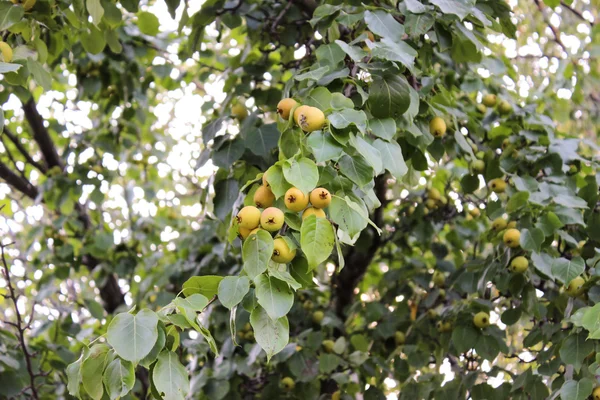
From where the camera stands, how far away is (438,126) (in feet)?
6.35

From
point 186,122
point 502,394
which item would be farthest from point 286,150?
point 186,122

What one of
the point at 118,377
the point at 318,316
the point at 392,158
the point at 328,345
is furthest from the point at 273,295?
the point at 318,316

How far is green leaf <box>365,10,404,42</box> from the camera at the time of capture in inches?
66.2

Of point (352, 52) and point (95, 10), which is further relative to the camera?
point (95, 10)

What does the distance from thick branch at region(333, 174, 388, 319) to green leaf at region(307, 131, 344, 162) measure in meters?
1.50

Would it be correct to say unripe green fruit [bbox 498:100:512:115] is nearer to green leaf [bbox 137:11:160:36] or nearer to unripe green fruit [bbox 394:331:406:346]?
unripe green fruit [bbox 394:331:406:346]

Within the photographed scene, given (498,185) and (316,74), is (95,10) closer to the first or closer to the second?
(316,74)

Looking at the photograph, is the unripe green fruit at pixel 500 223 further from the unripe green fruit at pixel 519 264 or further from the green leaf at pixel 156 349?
the green leaf at pixel 156 349

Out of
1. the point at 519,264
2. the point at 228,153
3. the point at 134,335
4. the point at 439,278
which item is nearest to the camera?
the point at 134,335

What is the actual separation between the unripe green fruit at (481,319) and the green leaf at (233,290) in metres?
1.11

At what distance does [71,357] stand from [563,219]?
1787 mm

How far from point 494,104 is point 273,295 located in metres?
1.64

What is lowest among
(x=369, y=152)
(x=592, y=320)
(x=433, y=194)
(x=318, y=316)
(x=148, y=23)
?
(x=318, y=316)

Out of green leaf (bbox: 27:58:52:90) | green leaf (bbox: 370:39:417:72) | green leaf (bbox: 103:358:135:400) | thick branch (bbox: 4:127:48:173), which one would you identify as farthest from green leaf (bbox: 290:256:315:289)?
thick branch (bbox: 4:127:48:173)
